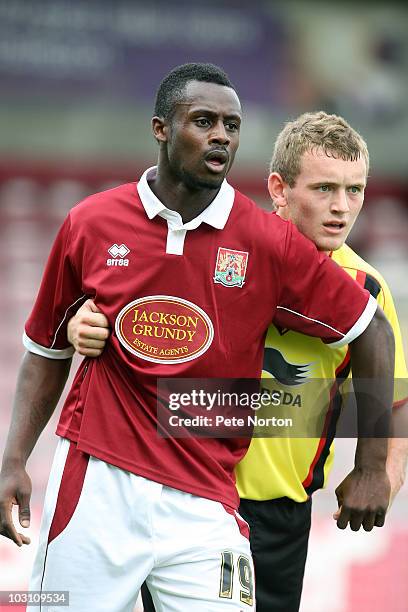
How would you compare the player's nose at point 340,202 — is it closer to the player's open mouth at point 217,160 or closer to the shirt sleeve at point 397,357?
the shirt sleeve at point 397,357

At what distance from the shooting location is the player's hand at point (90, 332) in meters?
3.09

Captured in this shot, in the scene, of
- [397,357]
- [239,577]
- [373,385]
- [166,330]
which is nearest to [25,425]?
[166,330]

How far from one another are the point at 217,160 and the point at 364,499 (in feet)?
3.25

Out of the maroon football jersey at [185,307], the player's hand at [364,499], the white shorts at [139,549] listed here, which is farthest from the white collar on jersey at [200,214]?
the player's hand at [364,499]

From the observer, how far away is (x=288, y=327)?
320 cm

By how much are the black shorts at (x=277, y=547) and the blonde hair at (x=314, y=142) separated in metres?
1.00

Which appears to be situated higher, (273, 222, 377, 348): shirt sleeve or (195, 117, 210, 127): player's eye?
(195, 117, 210, 127): player's eye

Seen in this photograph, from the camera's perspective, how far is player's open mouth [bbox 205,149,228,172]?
3.04 meters

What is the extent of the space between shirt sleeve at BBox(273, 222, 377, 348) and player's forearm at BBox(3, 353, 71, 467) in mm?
718

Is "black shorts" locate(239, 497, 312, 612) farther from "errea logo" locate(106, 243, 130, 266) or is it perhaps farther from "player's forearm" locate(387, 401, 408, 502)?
"errea logo" locate(106, 243, 130, 266)

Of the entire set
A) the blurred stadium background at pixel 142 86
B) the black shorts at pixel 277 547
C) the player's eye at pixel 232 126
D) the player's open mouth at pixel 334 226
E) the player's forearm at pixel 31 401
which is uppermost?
the blurred stadium background at pixel 142 86

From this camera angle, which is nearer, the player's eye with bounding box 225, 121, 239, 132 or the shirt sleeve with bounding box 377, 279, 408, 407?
the player's eye with bounding box 225, 121, 239, 132

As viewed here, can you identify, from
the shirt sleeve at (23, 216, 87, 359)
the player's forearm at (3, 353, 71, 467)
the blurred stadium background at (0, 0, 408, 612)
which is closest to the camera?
the shirt sleeve at (23, 216, 87, 359)

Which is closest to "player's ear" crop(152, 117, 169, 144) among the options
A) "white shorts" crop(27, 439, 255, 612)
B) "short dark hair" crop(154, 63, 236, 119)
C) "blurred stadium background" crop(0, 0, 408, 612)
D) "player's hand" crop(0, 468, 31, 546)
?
"short dark hair" crop(154, 63, 236, 119)
